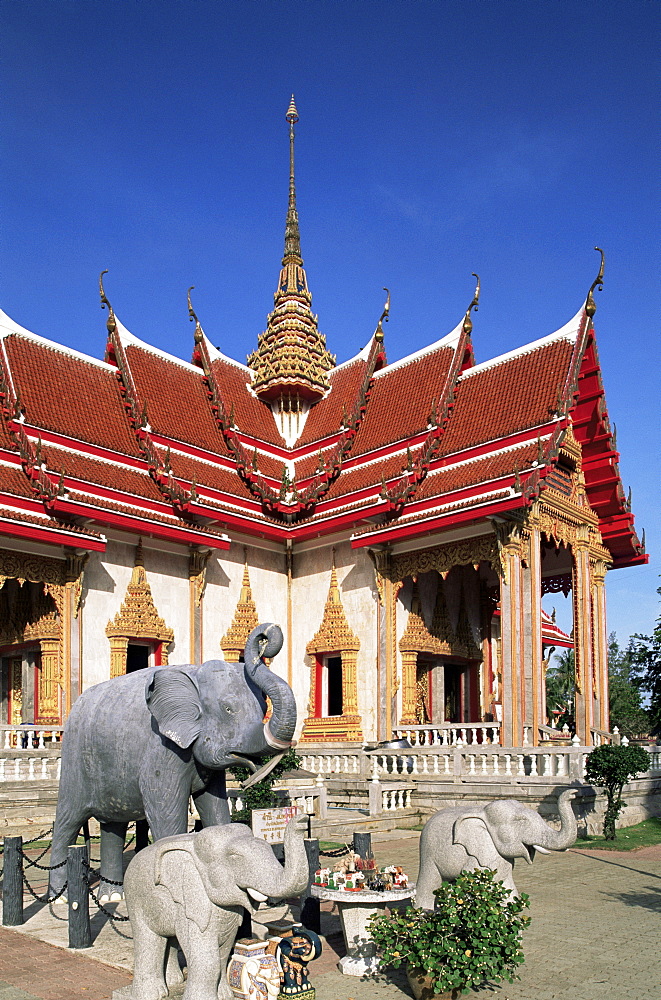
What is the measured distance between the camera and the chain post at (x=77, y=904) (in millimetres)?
6617

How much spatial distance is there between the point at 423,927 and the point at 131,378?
649 inches

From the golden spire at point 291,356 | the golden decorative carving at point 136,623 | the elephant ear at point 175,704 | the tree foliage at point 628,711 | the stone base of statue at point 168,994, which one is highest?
the golden spire at point 291,356

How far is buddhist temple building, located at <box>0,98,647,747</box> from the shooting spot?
1585cm

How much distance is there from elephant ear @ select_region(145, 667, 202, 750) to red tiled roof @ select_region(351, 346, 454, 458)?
539 inches

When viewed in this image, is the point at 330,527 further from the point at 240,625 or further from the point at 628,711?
the point at 628,711

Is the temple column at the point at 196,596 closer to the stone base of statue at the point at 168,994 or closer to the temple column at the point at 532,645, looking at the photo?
the temple column at the point at 532,645

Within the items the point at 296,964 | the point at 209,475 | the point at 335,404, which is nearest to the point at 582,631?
the point at 335,404

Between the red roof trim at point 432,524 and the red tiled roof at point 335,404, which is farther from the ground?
the red tiled roof at point 335,404

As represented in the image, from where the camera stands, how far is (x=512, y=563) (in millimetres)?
15977

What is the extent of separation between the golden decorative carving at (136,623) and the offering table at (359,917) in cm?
1087

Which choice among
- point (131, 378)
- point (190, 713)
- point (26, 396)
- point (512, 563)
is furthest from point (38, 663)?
point (190, 713)

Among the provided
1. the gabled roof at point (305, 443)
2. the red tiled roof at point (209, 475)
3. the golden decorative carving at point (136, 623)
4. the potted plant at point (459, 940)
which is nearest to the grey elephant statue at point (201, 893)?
the potted plant at point (459, 940)

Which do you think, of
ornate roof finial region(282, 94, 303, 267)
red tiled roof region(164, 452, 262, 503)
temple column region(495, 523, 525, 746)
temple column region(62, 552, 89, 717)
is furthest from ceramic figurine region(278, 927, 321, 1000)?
ornate roof finial region(282, 94, 303, 267)

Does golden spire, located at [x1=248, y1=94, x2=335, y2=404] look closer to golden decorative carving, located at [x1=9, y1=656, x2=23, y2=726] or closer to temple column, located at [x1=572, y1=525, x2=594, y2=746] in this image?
temple column, located at [x1=572, y1=525, x2=594, y2=746]
